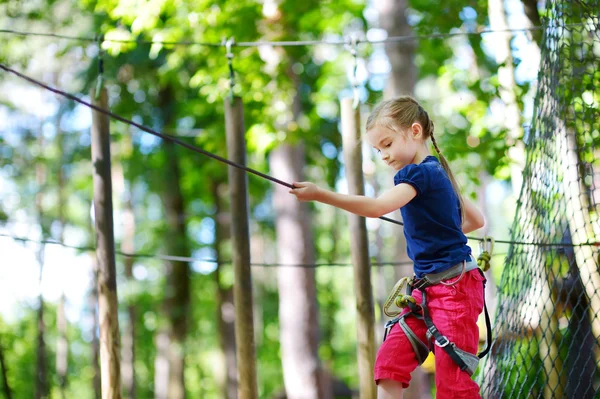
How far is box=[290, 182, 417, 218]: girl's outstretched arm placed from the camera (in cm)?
236

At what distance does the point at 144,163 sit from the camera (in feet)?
37.4

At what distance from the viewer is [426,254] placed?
2508 mm

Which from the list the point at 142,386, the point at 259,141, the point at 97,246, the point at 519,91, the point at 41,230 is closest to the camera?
the point at 97,246

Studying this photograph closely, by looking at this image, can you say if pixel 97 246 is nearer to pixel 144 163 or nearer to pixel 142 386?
pixel 144 163

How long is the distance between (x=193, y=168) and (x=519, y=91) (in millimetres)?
6174

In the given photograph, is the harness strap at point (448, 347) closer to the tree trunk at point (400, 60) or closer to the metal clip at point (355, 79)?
the metal clip at point (355, 79)

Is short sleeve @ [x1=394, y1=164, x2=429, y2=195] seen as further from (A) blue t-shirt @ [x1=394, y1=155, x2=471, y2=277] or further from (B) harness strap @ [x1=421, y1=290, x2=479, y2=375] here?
(B) harness strap @ [x1=421, y1=290, x2=479, y2=375]

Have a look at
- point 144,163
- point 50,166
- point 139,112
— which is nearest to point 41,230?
point 50,166

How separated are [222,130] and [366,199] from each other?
576cm

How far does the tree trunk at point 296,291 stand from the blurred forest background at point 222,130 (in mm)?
20

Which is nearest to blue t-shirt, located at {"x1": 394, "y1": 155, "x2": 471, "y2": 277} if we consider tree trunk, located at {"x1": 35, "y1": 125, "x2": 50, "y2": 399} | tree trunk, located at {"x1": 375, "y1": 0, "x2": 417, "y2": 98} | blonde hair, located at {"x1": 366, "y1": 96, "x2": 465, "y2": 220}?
blonde hair, located at {"x1": 366, "y1": 96, "x2": 465, "y2": 220}

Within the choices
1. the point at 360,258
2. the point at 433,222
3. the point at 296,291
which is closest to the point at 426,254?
the point at 433,222

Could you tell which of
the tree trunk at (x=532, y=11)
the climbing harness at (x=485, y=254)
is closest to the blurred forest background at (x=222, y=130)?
the tree trunk at (x=532, y=11)

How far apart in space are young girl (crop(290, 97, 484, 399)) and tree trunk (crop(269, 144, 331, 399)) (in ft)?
15.7
